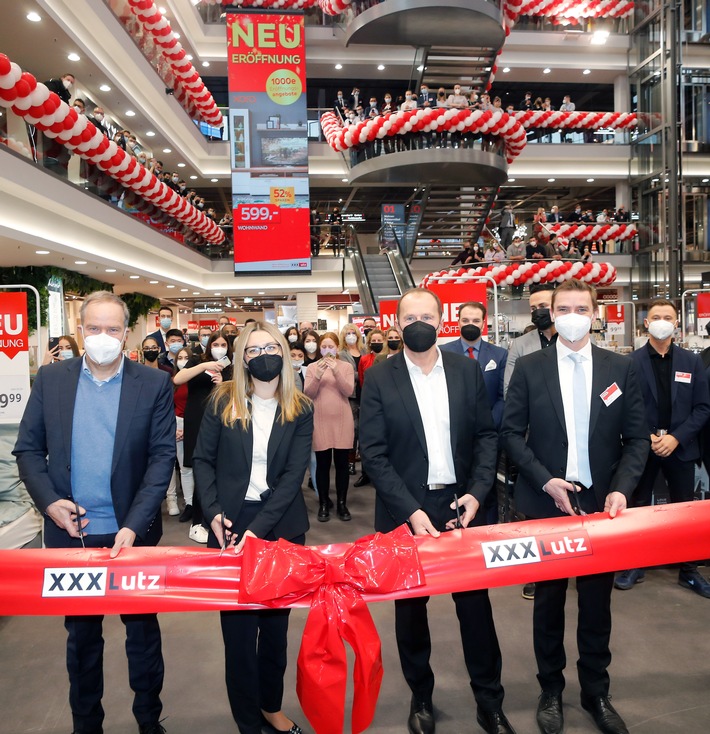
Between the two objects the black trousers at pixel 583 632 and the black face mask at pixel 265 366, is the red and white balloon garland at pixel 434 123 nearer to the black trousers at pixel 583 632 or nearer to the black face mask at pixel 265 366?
the black face mask at pixel 265 366

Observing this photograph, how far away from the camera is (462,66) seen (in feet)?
54.4

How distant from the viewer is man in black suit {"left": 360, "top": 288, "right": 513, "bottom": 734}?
2361mm

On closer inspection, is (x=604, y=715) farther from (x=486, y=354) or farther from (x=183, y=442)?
(x=183, y=442)

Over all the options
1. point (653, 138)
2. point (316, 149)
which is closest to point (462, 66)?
point (316, 149)

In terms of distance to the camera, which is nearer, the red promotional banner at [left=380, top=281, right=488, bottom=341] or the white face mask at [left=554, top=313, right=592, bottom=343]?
the white face mask at [left=554, top=313, right=592, bottom=343]

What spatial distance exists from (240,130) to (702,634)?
511 inches

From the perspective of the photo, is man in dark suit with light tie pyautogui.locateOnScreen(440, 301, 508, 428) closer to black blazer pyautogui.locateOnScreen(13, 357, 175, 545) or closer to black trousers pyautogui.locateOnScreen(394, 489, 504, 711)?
black trousers pyautogui.locateOnScreen(394, 489, 504, 711)

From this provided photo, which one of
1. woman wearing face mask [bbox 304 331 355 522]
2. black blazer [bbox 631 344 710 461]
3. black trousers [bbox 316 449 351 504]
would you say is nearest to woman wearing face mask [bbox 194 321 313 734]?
black blazer [bbox 631 344 710 461]

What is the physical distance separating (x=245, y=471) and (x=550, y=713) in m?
1.51

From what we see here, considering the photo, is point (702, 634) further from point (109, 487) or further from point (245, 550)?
point (109, 487)

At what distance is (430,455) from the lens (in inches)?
A: 94.5

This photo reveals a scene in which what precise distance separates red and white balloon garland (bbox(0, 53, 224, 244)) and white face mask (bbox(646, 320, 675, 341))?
269 inches

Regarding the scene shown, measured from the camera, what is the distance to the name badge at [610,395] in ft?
8.01

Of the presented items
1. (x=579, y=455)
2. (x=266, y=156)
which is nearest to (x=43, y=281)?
(x=266, y=156)
